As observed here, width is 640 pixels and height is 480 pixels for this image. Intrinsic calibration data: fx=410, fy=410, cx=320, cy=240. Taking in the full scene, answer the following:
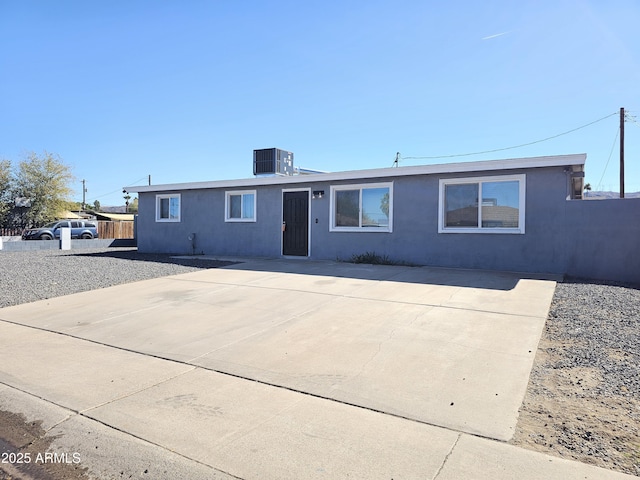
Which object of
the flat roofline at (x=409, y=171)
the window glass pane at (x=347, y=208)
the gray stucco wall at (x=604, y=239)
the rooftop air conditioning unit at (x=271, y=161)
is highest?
the rooftop air conditioning unit at (x=271, y=161)

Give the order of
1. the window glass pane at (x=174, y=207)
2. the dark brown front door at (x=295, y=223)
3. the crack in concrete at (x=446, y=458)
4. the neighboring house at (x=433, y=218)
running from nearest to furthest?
the crack in concrete at (x=446, y=458) → the neighboring house at (x=433, y=218) → the dark brown front door at (x=295, y=223) → the window glass pane at (x=174, y=207)

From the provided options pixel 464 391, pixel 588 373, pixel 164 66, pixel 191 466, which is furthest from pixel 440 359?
pixel 164 66

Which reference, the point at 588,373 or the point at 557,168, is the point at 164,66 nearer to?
the point at 557,168

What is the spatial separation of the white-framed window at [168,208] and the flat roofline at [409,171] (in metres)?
0.64

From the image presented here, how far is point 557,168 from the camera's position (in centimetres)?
951

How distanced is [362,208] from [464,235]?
3.13m

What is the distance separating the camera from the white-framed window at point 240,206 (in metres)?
14.5

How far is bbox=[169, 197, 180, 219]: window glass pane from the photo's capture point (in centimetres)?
1660

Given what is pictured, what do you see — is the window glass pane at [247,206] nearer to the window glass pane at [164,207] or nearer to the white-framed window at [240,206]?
the white-framed window at [240,206]

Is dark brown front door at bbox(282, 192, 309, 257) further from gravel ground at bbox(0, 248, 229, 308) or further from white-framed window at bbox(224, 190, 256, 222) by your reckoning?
gravel ground at bbox(0, 248, 229, 308)

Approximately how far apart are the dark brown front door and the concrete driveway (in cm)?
564

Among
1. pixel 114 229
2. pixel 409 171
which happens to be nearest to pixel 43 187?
pixel 114 229

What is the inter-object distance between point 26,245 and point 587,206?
74.2 feet

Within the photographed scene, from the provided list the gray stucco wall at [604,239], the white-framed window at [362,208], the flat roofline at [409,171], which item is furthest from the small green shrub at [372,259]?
the gray stucco wall at [604,239]
